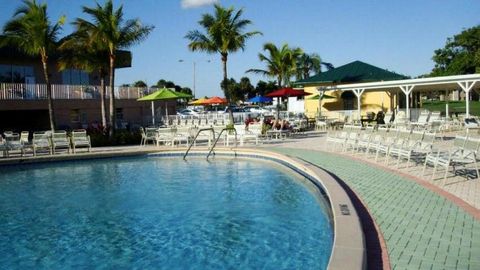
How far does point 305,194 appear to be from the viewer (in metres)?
10.9

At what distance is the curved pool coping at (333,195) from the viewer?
5.05 meters

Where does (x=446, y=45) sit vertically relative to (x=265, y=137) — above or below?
above

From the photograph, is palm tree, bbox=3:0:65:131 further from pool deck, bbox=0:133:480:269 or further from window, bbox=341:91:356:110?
window, bbox=341:91:356:110

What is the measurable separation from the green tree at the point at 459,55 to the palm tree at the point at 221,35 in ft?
152

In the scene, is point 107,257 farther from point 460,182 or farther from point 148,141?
point 148,141

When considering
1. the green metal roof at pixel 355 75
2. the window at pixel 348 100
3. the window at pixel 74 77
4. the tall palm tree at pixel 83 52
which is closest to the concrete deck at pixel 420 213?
the tall palm tree at pixel 83 52

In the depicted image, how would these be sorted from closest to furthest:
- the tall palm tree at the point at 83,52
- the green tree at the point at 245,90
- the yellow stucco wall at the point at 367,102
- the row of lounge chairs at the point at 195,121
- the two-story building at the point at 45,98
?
the tall palm tree at the point at 83,52, the two-story building at the point at 45,98, the row of lounge chairs at the point at 195,121, the yellow stucco wall at the point at 367,102, the green tree at the point at 245,90

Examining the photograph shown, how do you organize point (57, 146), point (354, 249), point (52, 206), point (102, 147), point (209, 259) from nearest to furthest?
point (354, 249) < point (209, 259) < point (52, 206) < point (57, 146) < point (102, 147)

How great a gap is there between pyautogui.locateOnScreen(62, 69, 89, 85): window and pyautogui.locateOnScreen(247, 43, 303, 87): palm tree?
40.3ft

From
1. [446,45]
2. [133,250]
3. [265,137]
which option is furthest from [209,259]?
[446,45]

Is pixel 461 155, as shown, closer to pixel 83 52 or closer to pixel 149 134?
pixel 149 134

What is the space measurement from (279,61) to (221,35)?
6637mm

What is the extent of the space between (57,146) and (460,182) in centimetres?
1507

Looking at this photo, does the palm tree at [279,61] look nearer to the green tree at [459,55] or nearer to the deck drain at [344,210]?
the deck drain at [344,210]
